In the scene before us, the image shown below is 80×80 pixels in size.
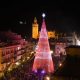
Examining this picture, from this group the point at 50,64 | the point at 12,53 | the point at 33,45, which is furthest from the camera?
the point at 33,45

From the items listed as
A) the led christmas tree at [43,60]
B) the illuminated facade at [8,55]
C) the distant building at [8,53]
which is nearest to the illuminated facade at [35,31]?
the distant building at [8,53]

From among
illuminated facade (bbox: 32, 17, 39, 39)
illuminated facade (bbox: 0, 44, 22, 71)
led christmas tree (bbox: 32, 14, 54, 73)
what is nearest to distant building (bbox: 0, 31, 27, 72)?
illuminated facade (bbox: 0, 44, 22, 71)

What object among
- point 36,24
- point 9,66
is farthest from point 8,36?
point 36,24

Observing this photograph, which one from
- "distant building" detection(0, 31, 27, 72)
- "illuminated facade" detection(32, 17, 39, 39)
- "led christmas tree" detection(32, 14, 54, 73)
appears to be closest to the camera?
"led christmas tree" detection(32, 14, 54, 73)

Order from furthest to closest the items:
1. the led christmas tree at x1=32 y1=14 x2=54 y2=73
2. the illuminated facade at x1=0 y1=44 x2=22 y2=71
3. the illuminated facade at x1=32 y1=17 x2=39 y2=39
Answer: the illuminated facade at x1=32 y1=17 x2=39 y2=39, the illuminated facade at x1=0 y1=44 x2=22 y2=71, the led christmas tree at x1=32 y1=14 x2=54 y2=73

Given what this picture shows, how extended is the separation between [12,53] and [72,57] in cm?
2779

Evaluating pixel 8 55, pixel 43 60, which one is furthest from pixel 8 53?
pixel 43 60

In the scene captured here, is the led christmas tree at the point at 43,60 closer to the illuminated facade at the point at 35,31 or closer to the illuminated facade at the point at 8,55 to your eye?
the illuminated facade at the point at 8,55

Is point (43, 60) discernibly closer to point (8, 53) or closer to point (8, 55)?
point (8, 55)

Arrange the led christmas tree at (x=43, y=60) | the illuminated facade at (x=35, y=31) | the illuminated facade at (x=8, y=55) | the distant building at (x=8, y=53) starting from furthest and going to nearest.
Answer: the illuminated facade at (x=35, y=31)
the distant building at (x=8, y=53)
the illuminated facade at (x=8, y=55)
the led christmas tree at (x=43, y=60)

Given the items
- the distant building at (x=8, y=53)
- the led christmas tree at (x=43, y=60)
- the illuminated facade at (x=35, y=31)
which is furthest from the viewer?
the illuminated facade at (x=35, y=31)

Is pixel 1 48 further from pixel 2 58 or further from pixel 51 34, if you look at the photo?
pixel 51 34

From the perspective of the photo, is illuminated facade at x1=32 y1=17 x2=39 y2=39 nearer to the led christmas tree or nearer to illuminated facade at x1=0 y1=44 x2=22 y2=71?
illuminated facade at x1=0 y1=44 x2=22 y2=71

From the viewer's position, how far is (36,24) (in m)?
71.2
